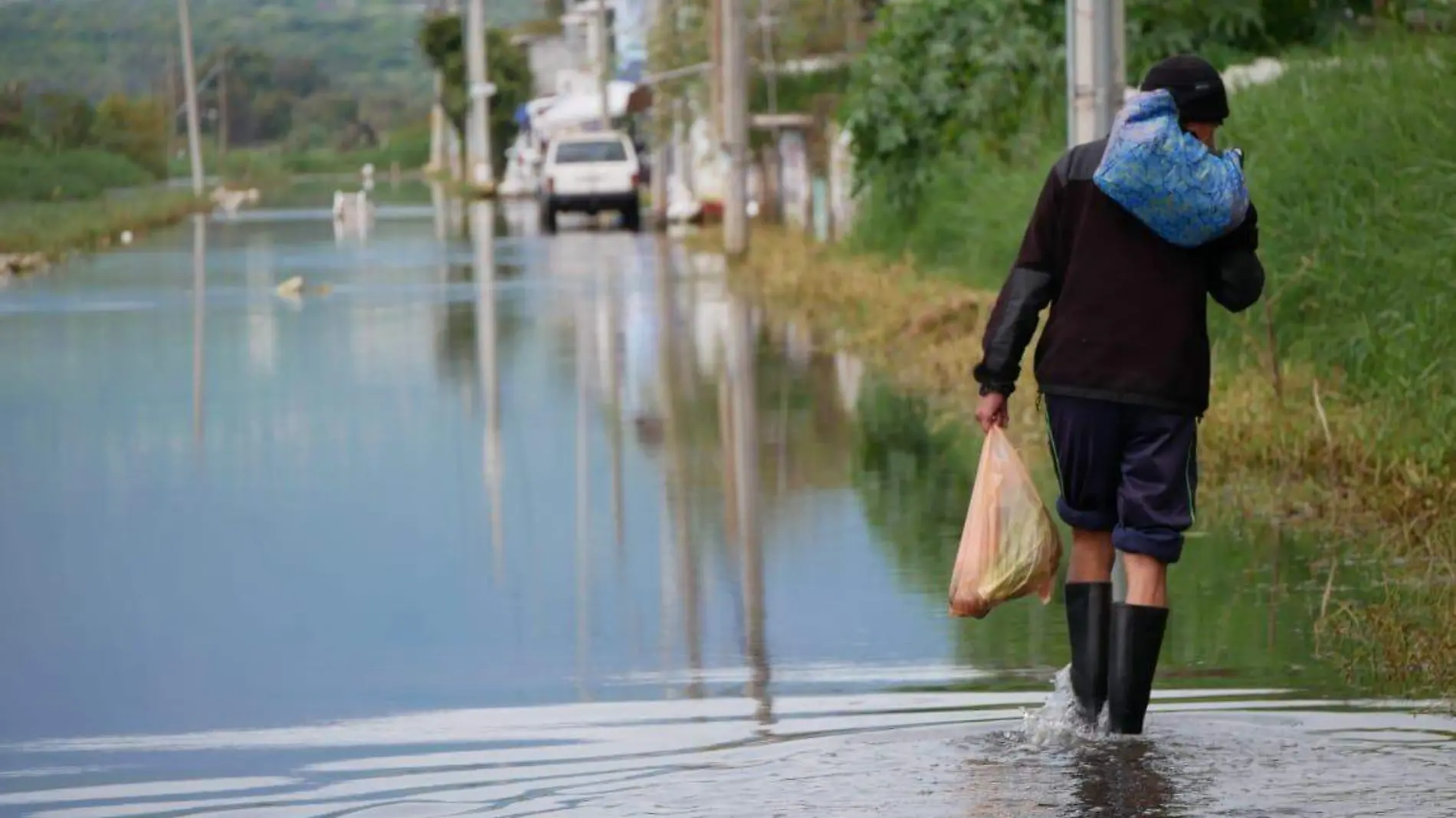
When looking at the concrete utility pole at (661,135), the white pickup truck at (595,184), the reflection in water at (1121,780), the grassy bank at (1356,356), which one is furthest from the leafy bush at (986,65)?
the concrete utility pole at (661,135)

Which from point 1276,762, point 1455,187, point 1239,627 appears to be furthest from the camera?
point 1455,187

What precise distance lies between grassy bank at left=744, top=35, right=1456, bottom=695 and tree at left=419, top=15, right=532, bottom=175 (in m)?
81.3

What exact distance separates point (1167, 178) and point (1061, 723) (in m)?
1.37

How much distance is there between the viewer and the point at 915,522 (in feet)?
40.0

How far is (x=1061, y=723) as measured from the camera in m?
7.74

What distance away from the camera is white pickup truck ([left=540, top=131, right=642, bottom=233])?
1937 inches

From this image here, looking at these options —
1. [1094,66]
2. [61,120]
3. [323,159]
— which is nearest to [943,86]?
[1094,66]

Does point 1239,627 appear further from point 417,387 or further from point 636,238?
point 636,238

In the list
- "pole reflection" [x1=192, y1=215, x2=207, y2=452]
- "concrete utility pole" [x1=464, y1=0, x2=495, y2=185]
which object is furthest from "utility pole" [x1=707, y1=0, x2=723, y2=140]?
"concrete utility pole" [x1=464, y1=0, x2=495, y2=185]

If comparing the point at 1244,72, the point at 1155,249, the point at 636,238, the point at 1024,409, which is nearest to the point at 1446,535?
the point at 1155,249

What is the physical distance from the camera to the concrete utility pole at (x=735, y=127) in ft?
105

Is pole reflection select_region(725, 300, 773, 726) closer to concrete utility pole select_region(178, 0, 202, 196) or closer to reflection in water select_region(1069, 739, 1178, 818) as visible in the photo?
reflection in water select_region(1069, 739, 1178, 818)

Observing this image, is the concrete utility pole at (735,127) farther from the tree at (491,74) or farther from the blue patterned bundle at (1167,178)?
the tree at (491,74)

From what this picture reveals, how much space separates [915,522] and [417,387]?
6.92 meters
